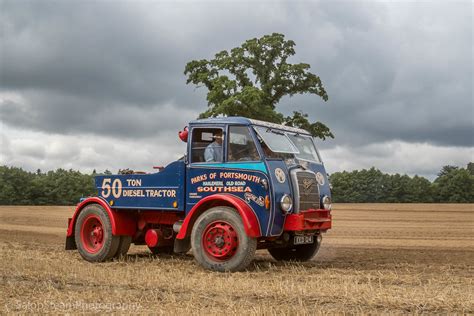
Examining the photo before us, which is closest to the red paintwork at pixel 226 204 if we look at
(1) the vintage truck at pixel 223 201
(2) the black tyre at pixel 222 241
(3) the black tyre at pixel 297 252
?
(1) the vintage truck at pixel 223 201

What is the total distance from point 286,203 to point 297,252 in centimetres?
273

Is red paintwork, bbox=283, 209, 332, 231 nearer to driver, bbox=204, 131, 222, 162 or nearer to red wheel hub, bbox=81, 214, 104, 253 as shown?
driver, bbox=204, 131, 222, 162

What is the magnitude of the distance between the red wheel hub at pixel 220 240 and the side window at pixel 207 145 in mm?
1296

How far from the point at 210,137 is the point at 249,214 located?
202 centimetres

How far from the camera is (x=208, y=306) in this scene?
7.20 m

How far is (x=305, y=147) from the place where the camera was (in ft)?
40.0

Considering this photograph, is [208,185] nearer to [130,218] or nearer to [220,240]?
[220,240]

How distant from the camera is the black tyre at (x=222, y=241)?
1034 cm

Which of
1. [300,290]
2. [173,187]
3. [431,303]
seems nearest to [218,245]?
[173,187]

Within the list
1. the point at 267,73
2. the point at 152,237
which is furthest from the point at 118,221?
the point at 267,73

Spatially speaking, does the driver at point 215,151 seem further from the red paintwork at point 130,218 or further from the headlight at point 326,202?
the headlight at point 326,202

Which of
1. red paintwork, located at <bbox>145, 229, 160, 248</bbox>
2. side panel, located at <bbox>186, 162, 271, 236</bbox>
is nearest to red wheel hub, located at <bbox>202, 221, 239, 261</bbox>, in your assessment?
side panel, located at <bbox>186, 162, 271, 236</bbox>

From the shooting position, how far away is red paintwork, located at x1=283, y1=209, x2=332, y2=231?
34.3ft

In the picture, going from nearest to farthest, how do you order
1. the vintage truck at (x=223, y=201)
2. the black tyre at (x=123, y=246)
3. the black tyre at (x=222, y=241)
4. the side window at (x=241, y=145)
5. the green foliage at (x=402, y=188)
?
the black tyre at (x=222, y=241) < the vintage truck at (x=223, y=201) < the side window at (x=241, y=145) < the black tyre at (x=123, y=246) < the green foliage at (x=402, y=188)
